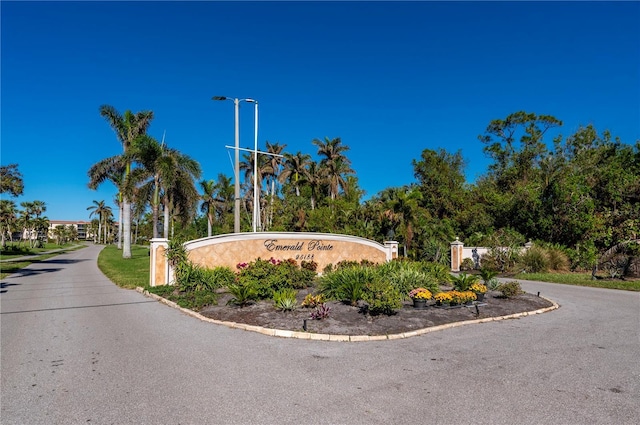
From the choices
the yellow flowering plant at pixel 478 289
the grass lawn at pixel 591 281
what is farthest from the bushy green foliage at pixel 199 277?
the grass lawn at pixel 591 281

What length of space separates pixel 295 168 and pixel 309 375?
138ft

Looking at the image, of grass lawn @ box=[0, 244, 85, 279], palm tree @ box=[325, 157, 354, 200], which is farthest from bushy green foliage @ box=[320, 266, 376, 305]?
palm tree @ box=[325, 157, 354, 200]

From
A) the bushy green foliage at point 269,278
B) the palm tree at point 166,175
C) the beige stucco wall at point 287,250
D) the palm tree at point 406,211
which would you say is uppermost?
the palm tree at point 166,175

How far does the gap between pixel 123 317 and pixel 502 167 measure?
138 feet

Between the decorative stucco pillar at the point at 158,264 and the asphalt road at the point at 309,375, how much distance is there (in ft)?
16.3

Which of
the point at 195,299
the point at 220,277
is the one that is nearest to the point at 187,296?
the point at 195,299

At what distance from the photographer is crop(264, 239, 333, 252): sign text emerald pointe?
17106 millimetres

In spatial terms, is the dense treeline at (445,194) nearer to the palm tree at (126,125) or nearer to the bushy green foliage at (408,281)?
the palm tree at (126,125)

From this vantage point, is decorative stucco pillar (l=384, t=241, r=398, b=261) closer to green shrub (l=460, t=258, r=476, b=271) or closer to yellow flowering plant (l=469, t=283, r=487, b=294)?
green shrub (l=460, t=258, r=476, b=271)

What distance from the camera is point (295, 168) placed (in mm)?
46531

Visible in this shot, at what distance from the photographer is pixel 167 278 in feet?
46.9

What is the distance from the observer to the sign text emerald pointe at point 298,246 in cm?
1711

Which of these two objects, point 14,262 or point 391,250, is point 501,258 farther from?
point 14,262

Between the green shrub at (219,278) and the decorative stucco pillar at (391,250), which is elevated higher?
the decorative stucco pillar at (391,250)
